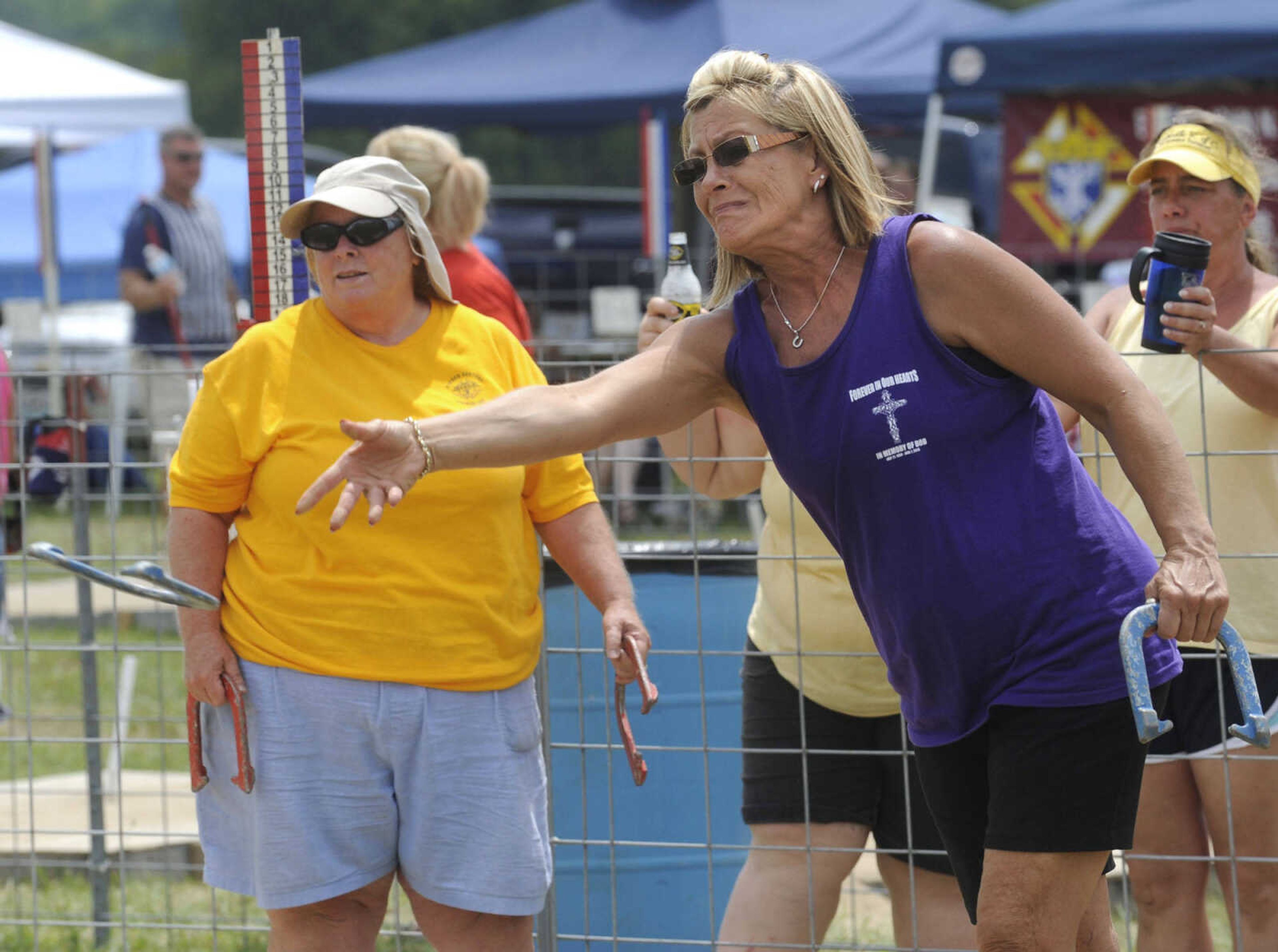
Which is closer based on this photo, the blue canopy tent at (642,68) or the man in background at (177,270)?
the man in background at (177,270)

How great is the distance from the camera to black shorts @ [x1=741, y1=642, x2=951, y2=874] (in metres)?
3.31

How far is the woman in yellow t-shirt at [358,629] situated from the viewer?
9.68 feet

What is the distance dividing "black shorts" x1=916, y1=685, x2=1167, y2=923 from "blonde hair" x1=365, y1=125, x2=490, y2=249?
2.28 m

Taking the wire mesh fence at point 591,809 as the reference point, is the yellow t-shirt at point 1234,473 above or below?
above

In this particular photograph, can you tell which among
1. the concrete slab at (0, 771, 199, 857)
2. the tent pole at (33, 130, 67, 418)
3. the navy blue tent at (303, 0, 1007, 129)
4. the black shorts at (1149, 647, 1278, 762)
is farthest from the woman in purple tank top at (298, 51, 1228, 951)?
the navy blue tent at (303, 0, 1007, 129)

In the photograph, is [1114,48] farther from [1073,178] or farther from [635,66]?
[635,66]

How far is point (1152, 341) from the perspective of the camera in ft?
9.98

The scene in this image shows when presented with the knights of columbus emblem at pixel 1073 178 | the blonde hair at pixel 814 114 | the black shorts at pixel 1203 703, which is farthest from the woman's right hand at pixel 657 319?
the knights of columbus emblem at pixel 1073 178

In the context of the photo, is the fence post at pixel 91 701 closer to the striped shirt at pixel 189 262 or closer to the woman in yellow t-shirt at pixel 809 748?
the woman in yellow t-shirt at pixel 809 748

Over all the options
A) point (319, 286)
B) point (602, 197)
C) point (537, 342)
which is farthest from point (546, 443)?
point (602, 197)

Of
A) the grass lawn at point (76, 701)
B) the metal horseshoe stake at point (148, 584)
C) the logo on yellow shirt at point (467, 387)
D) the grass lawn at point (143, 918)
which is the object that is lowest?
the grass lawn at point (143, 918)

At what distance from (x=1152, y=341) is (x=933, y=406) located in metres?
0.84

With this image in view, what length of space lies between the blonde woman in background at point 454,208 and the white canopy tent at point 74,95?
541 centimetres

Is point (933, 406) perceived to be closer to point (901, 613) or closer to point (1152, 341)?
point (901, 613)
